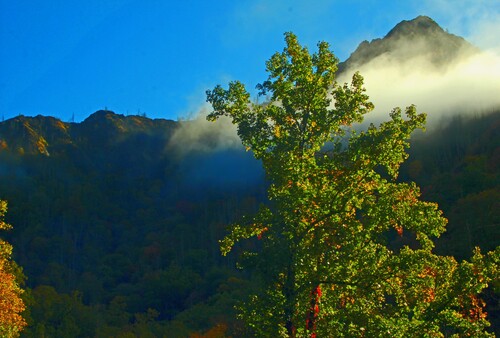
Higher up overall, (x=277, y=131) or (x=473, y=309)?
(x=277, y=131)

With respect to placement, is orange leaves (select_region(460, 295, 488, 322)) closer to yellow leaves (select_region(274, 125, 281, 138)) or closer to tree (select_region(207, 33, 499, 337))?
tree (select_region(207, 33, 499, 337))

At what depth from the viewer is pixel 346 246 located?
558 inches

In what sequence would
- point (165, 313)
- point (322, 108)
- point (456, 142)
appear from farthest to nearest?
point (456, 142)
point (165, 313)
point (322, 108)

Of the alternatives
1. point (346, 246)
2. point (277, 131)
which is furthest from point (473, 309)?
point (277, 131)

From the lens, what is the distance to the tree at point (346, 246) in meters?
13.9

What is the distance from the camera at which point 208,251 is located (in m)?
185

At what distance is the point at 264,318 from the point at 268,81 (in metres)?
6.60

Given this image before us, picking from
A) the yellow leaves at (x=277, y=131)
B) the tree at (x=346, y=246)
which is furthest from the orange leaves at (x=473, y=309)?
the yellow leaves at (x=277, y=131)

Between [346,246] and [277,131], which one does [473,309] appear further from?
[277,131]

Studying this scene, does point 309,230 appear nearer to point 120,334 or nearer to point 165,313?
point 120,334

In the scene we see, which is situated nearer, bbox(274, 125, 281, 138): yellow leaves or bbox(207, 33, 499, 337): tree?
bbox(207, 33, 499, 337): tree

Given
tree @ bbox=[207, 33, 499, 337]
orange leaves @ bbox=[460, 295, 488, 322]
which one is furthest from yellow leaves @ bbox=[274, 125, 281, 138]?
orange leaves @ bbox=[460, 295, 488, 322]

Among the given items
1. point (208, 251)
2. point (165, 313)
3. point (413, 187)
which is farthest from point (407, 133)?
point (208, 251)

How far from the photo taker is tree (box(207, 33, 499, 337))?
13.9 meters
